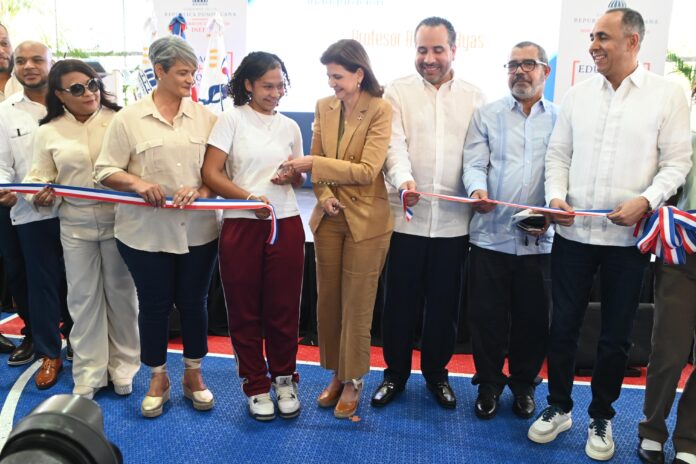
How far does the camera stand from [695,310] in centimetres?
243

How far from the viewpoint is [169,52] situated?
8.47ft

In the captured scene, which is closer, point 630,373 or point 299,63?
point 630,373

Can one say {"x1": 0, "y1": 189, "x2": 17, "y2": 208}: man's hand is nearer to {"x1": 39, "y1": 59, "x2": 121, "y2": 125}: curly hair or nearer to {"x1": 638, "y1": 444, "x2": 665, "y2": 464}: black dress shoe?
{"x1": 39, "y1": 59, "x2": 121, "y2": 125}: curly hair

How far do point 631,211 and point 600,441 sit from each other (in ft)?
3.56

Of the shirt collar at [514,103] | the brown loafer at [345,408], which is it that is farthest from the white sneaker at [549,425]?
the shirt collar at [514,103]

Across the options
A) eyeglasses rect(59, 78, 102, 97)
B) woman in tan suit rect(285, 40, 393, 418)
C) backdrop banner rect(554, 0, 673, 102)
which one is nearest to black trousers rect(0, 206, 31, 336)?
eyeglasses rect(59, 78, 102, 97)

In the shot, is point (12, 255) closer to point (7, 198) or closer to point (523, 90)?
point (7, 198)

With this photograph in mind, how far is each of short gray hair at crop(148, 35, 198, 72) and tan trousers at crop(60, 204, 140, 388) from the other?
0.83 meters

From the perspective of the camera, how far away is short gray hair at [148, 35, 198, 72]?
2586 millimetres

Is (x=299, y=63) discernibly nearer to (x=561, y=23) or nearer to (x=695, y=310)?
(x=561, y=23)

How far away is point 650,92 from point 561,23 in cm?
507

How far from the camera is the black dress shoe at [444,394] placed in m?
3.08

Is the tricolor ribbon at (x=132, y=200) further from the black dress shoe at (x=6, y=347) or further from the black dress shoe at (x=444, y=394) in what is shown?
the black dress shoe at (x=6, y=347)

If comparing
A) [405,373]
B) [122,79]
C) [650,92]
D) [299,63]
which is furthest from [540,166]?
[122,79]
